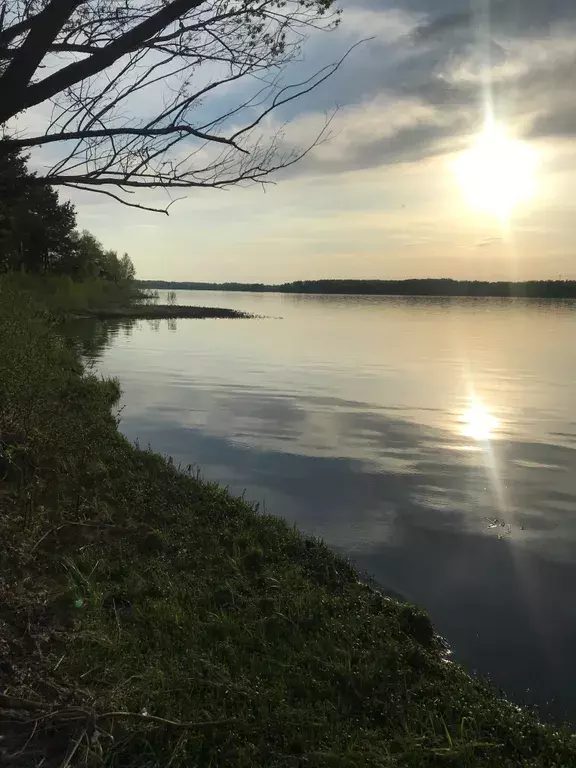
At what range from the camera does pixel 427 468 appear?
42.9 ft

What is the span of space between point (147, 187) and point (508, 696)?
584cm

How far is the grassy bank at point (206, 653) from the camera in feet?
13.1

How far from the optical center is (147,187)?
15.1ft

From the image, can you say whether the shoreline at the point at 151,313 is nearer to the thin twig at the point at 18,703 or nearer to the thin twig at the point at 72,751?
the thin twig at the point at 18,703

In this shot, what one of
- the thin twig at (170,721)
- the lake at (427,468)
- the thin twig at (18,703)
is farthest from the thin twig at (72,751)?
the lake at (427,468)

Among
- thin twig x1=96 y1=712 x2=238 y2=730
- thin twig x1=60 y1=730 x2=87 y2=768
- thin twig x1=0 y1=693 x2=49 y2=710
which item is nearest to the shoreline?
thin twig x1=0 y1=693 x2=49 y2=710

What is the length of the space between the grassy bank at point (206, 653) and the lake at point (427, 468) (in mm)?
1080

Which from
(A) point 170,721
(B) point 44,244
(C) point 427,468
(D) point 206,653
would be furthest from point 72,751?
(B) point 44,244

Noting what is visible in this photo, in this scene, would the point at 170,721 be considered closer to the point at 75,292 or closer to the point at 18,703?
the point at 18,703

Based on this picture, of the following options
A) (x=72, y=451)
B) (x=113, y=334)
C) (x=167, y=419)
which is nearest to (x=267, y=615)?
(x=72, y=451)

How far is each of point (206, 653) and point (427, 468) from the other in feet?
29.0

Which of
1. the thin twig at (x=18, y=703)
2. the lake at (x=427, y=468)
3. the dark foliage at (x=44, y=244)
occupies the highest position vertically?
the dark foliage at (x=44, y=244)

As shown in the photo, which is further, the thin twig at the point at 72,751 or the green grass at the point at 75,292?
the green grass at the point at 75,292

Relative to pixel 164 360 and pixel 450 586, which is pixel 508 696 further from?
pixel 164 360
